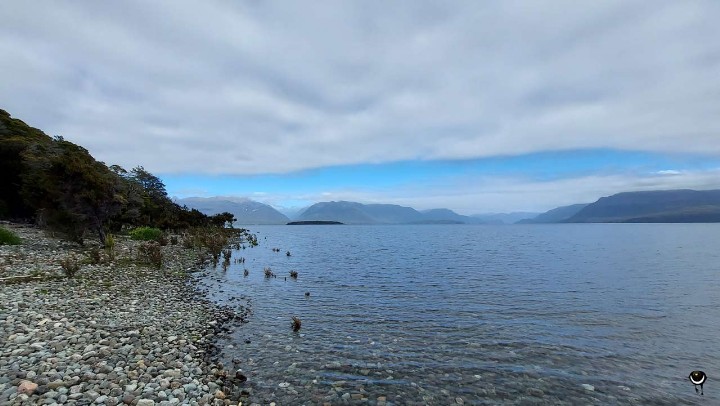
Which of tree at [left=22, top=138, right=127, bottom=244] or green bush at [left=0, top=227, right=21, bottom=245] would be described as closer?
green bush at [left=0, top=227, right=21, bottom=245]

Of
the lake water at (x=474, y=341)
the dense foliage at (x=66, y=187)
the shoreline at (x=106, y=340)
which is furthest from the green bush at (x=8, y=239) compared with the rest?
the lake water at (x=474, y=341)

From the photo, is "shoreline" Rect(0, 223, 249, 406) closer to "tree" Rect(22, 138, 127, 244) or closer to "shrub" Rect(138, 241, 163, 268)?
"shrub" Rect(138, 241, 163, 268)

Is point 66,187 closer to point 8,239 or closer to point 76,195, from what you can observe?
point 76,195

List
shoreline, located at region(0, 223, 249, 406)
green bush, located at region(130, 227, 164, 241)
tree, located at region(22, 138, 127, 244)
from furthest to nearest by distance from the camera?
1. green bush, located at region(130, 227, 164, 241)
2. tree, located at region(22, 138, 127, 244)
3. shoreline, located at region(0, 223, 249, 406)

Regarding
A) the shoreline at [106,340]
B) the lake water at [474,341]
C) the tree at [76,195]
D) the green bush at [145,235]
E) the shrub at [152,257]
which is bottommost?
the lake water at [474,341]

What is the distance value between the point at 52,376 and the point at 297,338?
839 cm

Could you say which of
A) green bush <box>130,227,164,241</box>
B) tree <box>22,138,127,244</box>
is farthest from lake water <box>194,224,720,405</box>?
green bush <box>130,227,164,241</box>

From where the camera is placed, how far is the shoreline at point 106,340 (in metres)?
8.82

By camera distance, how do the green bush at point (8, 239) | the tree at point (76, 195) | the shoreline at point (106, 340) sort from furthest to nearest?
the tree at point (76, 195)
the green bush at point (8, 239)
the shoreline at point (106, 340)

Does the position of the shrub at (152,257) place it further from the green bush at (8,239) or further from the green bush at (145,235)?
the green bush at (145,235)

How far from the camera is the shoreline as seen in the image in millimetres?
8820

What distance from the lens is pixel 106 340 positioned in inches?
468

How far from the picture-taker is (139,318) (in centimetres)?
1482

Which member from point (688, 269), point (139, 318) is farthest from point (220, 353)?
point (688, 269)
